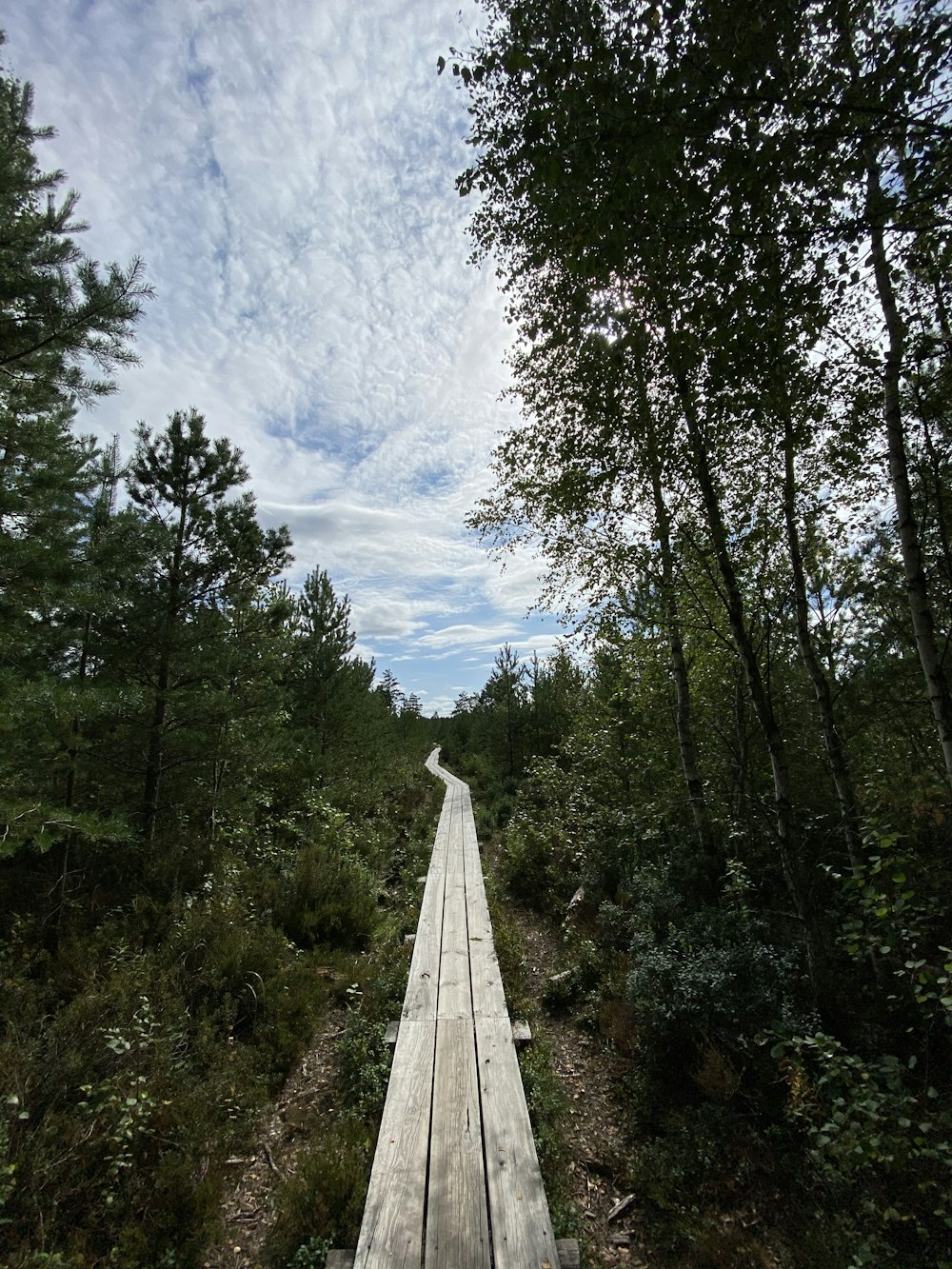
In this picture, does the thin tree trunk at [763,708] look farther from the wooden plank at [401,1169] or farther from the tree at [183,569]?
the tree at [183,569]

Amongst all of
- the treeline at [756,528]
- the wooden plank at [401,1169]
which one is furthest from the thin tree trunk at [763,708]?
the wooden plank at [401,1169]

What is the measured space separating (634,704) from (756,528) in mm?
5045

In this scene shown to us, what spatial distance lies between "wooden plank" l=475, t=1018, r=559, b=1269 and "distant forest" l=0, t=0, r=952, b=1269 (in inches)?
33.0

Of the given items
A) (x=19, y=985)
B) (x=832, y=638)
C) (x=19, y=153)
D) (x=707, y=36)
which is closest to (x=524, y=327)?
(x=707, y=36)

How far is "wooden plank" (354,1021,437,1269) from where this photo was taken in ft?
8.80

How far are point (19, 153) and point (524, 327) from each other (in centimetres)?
425

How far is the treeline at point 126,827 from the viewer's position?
318cm

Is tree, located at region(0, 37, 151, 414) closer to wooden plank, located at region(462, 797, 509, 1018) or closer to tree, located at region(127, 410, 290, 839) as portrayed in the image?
tree, located at region(127, 410, 290, 839)

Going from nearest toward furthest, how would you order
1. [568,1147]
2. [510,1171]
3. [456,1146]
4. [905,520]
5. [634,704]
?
[510,1171] → [456,1146] → [905,520] → [568,1147] → [634,704]

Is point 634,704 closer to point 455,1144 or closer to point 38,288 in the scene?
point 455,1144

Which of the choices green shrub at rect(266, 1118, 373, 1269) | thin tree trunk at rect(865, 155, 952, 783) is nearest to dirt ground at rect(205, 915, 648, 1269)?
green shrub at rect(266, 1118, 373, 1269)

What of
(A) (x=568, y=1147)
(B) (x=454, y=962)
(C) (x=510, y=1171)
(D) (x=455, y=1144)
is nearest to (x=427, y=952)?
(B) (x=454, y=962)

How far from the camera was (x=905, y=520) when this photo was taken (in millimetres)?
3582

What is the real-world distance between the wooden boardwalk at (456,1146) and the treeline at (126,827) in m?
1.07
